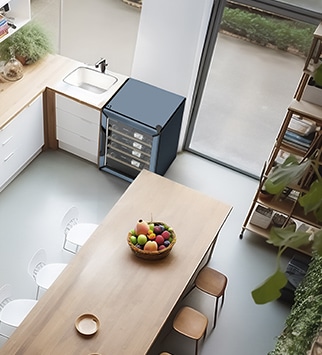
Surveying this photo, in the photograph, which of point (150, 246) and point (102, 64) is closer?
point (150, 246)

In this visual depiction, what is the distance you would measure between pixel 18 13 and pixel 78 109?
3.51 feet

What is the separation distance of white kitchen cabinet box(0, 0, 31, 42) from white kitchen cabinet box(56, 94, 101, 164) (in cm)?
75

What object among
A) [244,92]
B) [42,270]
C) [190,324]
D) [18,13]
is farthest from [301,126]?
[18,13]

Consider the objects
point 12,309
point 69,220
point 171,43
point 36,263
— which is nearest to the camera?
point 12,309

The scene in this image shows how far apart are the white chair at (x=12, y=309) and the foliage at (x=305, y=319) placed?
1789mm

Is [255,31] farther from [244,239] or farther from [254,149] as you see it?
[244,239]

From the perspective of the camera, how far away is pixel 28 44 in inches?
207

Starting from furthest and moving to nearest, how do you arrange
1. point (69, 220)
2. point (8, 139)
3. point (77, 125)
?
point (77, 125) < point (8, 139) < point (69, 220)

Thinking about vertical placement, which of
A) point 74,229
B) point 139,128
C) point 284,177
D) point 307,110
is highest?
point 284,177

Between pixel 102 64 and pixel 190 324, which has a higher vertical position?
pixel 102 64

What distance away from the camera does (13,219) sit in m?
4.98

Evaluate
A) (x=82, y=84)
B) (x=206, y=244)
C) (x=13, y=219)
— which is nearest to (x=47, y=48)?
(x=82, y=84)

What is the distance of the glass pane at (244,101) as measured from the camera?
509 cm

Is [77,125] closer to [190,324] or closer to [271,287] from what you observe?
[190,324]
